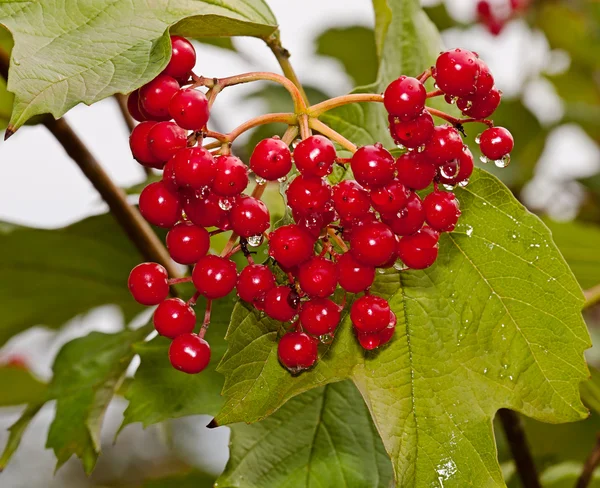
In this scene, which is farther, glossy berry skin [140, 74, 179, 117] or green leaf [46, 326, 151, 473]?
green leaf [46, 326, 151, 473]

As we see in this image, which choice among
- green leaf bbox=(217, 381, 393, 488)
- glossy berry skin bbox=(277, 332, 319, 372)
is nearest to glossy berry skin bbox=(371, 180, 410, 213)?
glossy berry skin bbox=(277, 332, 319, 372)

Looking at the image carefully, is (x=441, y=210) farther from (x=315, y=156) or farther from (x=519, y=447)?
(x=519, y=447)

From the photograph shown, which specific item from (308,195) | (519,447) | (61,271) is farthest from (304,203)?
(61,271)

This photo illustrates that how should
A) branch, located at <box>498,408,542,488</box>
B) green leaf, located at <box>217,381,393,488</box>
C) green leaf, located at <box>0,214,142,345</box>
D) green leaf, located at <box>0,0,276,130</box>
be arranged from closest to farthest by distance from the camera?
green leaf, located at <box>0,0,276,130</box> < green leaf, located at <box>217,381,393,488</box> < branch, located at <box>498,408,542,488</box> < green leaf, located at <box>0,214,142,345</box>

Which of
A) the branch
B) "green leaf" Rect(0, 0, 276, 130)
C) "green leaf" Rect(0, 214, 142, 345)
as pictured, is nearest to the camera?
"green leaf" Rect(0, 0, 276, 130)

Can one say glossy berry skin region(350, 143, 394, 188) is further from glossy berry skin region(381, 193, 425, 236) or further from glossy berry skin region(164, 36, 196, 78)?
glossy berry skin region(164, 36, 196, 78)

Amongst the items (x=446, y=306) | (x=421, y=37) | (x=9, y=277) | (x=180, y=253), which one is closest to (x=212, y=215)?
(x=180, y=253)

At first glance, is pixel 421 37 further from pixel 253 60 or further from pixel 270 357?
pixel 253 60
